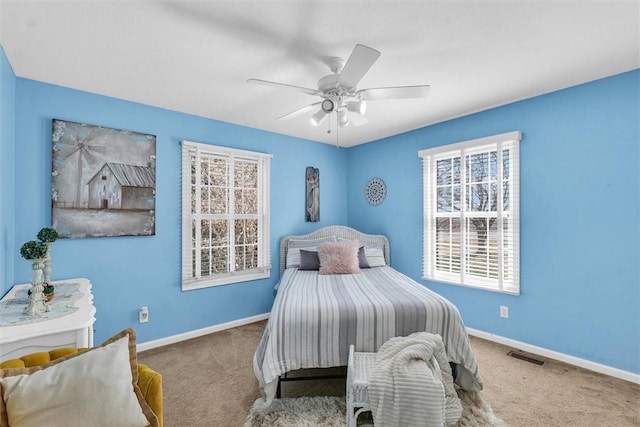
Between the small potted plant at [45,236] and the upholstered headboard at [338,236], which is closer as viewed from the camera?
the small potted plant at [45,236]

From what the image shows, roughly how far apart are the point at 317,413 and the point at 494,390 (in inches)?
56.6

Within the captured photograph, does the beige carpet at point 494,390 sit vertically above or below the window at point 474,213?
below

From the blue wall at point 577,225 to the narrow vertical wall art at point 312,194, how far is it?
7.17ft

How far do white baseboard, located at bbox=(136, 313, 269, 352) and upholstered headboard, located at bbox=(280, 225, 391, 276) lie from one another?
75 cm

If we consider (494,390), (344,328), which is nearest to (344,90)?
(344,328)

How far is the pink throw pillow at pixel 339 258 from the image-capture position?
3.44m

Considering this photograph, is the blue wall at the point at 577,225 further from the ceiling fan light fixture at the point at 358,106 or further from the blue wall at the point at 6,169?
the blue wall at the point at 6,169

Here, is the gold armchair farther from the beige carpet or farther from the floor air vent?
the floor air vent

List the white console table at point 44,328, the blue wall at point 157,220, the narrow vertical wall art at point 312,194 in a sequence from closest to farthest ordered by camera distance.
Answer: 1. the white console table at point 44,328
2. the blue wall at point 157,220
3. the narrow vertical wall art at point 312,194

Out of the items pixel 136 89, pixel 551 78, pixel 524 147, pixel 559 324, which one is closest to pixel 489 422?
pixel 559 324

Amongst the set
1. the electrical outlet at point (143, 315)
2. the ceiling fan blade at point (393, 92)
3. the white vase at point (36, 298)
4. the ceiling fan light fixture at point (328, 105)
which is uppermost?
the ceiling fan blade at point (393, 92)

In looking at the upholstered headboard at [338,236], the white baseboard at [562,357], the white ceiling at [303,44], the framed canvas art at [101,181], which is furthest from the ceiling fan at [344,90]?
the white baseboard at [562,357]

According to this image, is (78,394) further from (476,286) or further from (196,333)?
(476,286)

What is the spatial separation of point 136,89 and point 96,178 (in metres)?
0.94
